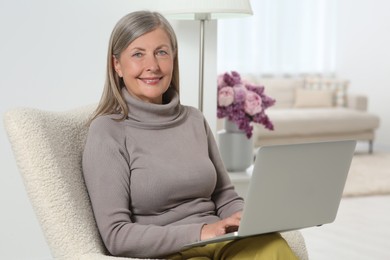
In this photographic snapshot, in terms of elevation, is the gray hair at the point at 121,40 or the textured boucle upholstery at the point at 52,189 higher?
the gray hair at the point at 121,40

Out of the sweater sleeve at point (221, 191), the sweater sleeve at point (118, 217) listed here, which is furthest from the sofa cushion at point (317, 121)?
the sweater sleeve at point (118, 217)

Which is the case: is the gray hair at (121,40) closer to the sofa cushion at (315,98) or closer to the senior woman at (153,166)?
the senior woman at (153,166)

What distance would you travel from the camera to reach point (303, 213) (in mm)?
1752

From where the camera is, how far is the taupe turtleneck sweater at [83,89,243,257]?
72.0 inches

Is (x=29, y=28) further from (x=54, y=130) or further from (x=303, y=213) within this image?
(x=303, y=213)

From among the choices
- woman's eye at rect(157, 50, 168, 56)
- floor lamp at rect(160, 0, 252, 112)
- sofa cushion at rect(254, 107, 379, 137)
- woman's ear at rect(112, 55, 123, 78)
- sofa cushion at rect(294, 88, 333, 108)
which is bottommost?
sofa cushion at rect(254, 107, 379, 137)

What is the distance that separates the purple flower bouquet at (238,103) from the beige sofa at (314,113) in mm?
3275

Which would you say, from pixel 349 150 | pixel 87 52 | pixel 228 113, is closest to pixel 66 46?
pixel 87 52

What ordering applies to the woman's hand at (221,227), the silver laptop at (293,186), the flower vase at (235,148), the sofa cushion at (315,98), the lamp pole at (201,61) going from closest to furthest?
the silver laptop at (293,186) < the woman's hand at (221,227) < the lamp pole at (201,61) < the flower vase at (235,148) < the sofa cushion at (315,98)

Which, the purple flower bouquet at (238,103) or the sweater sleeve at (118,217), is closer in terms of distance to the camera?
the sweater sleeve at (118,217)

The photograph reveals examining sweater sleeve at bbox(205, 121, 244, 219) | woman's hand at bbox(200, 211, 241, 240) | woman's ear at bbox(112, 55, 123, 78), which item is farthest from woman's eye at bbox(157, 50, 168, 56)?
woman's hand at bbox(200, 211, 241, 240)

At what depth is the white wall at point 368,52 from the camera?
28.2 feet

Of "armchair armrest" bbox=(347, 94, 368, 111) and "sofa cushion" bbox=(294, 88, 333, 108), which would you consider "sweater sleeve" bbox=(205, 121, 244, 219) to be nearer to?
"armchair armrest" bbox=(347, 94, 368, 111)

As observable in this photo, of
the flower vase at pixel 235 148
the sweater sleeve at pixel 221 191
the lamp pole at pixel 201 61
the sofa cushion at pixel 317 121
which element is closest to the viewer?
the sweater sleeve at pixel 221 191
